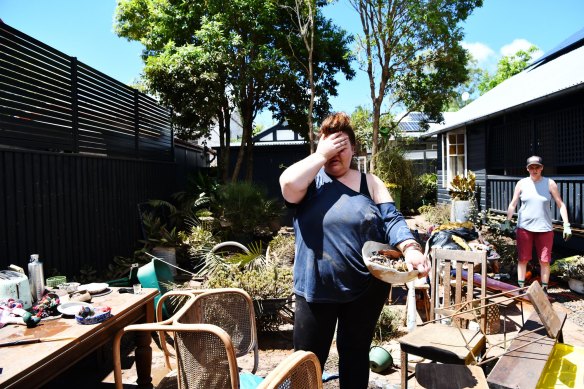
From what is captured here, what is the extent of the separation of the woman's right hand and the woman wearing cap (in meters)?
4.78

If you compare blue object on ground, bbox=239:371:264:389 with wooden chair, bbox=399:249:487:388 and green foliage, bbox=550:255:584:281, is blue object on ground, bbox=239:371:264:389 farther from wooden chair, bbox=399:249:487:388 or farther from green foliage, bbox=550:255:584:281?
green foliage, bbox=550:255:584:281

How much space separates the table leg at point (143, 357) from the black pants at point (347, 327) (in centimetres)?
131

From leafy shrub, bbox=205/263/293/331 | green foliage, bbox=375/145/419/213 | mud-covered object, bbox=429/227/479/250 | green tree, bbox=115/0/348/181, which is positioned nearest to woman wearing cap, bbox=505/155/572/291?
mud-covered object, bbox=429/227/479/250

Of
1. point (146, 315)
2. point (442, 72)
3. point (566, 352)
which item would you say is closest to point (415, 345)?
point (566, 352)

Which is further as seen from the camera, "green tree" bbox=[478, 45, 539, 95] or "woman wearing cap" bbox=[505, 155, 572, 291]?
"green tree" bbox=[478, 45, 539, 95]

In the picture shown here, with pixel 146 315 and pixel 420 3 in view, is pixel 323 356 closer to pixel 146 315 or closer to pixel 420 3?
pixel 146 315

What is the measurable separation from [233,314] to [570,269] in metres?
5.77

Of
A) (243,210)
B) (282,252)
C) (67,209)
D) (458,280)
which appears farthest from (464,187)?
(67,209)

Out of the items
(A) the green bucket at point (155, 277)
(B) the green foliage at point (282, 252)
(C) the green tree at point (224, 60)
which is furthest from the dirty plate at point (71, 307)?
(C) the green tree at point (224, 60)

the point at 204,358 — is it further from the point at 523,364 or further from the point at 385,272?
the point at 523,364

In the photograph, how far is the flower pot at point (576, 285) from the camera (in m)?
6.13

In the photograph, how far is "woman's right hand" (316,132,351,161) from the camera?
2113mm

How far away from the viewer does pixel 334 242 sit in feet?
6.80

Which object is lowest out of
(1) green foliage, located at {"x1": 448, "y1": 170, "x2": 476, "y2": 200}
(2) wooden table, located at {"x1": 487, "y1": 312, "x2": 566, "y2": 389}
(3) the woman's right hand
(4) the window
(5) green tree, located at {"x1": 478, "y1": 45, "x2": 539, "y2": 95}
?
(2) wooden table, located at {"x1": 487, "y1": 312, "x2": 566, "y2": 389}
